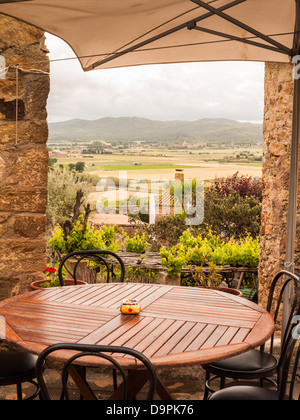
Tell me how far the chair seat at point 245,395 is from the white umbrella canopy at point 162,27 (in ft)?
5.62

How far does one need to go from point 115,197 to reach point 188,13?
7.58m

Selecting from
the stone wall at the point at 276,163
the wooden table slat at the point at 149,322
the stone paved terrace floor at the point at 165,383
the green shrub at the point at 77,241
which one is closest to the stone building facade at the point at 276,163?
the stone wall at the point at 276,163

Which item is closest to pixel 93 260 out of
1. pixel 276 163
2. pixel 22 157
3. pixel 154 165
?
pixel 22 157

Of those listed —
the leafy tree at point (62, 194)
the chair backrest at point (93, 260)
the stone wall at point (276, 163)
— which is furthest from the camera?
the leafy tree at point (62, 194)

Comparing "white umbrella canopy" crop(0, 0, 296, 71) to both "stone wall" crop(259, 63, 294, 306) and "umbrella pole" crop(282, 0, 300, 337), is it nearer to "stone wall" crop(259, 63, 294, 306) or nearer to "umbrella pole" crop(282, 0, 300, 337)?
"umbrella pole" crop(282, 0, 300, 337)

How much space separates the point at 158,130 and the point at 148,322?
9.27 meters

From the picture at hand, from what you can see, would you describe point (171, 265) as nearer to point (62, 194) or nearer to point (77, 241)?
point (77, 241)

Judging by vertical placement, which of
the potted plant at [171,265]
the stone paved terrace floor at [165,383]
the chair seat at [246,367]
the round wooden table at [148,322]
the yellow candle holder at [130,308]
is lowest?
the stone paved terrace floor at [165,383]

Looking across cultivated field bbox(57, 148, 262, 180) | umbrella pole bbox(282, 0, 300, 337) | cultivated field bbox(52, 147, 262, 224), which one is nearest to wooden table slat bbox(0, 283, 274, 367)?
umbrella pole bbox(282, 0, 300, 337)

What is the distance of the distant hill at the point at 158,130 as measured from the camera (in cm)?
1040

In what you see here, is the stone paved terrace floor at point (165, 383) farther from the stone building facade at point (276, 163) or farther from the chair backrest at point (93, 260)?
the stone building facade at point (276, 163)

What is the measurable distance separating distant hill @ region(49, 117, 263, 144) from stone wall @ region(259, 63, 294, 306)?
261 inches

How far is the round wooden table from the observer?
1760mm
